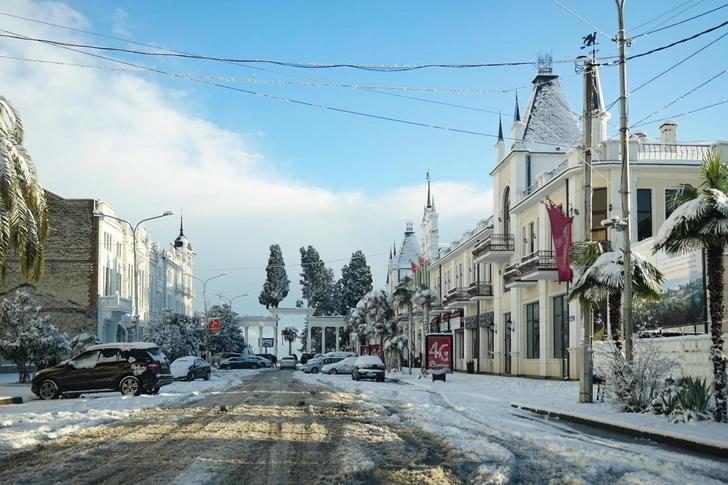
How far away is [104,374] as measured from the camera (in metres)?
24.8

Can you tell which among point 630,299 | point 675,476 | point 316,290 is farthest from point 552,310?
point 316,290

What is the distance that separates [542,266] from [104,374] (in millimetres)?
20933

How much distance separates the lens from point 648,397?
56.4ft

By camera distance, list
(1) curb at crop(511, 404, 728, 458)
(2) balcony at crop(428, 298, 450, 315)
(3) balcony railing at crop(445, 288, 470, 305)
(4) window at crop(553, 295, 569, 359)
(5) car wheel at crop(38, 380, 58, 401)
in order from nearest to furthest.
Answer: (1) curb at crop(511, 404, 728, 458) → (5) car wheel at crop(38, 380, 58, 401) → (4) window at crop(553, 295, 569, 359) → (3) balcony railing at crop(445, 288, 470, 305) → (2) balcony at crop(428, 298, 450, 315)

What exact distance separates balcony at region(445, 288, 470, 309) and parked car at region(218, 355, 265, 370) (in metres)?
20.5

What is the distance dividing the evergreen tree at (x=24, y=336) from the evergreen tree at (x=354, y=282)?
75762 mm

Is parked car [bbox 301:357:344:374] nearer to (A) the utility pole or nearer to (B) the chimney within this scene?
(B) the chimney

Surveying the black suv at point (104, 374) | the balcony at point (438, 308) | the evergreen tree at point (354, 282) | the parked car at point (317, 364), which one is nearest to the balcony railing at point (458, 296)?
the balcony at point (438, 308)

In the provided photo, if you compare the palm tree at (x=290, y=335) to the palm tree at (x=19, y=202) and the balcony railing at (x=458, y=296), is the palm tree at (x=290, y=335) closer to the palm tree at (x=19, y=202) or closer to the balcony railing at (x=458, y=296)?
the balcony railing at (x=458, y=296)

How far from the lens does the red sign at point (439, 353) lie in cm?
3750

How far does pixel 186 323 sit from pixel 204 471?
54.8 m

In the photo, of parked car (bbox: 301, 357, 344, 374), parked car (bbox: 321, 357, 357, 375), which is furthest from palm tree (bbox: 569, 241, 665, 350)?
parked car (bbox: 301, 357, 344, 374)

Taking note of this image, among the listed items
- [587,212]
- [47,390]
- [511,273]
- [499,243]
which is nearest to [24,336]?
[47,390]

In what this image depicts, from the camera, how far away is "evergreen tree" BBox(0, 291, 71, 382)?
34.9 meters
